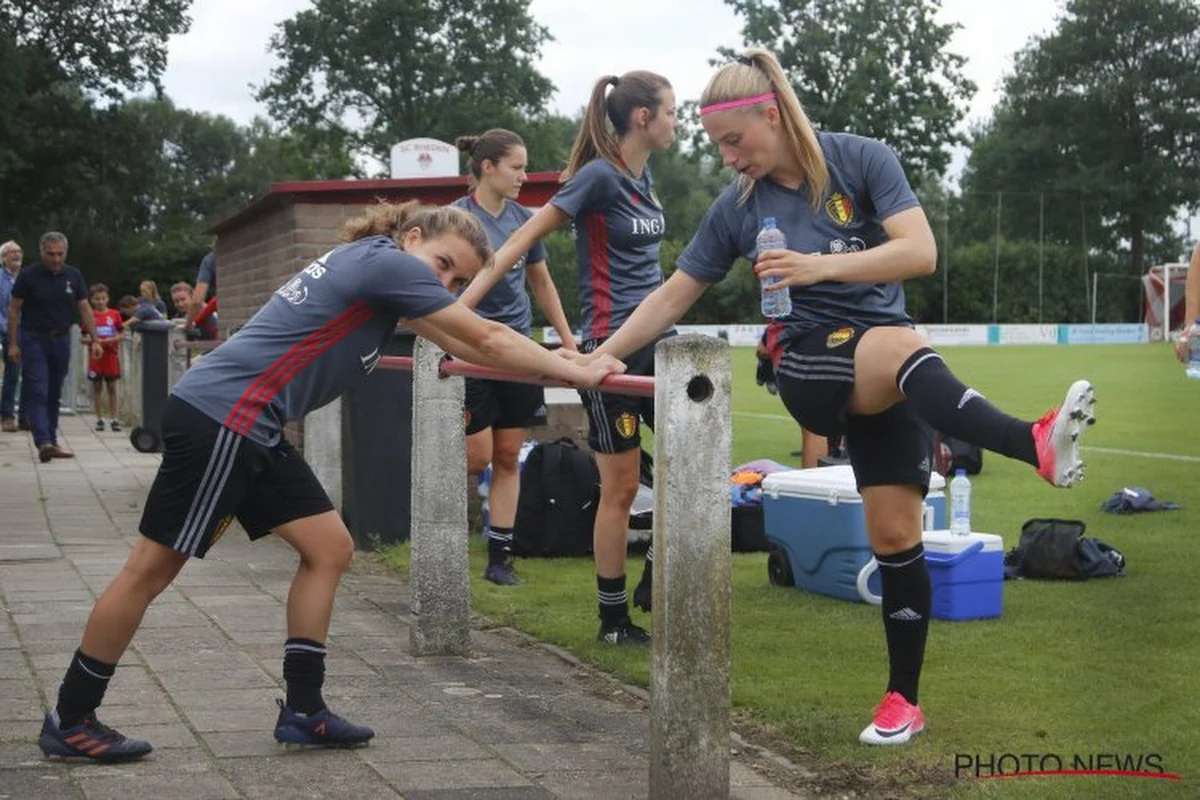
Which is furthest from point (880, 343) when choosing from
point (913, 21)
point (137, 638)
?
point (913, 21)

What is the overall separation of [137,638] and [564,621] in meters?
1.73

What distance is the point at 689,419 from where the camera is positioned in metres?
4.09

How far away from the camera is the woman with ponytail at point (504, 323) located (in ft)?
27.3

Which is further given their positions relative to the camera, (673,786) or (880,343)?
(880,343)

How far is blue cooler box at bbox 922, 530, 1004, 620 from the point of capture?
278 inches

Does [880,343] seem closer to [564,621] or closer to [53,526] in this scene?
[564,621]

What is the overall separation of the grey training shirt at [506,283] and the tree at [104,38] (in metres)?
58.8

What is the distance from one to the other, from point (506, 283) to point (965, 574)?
2707 mm

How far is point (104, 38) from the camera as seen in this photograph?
210ft

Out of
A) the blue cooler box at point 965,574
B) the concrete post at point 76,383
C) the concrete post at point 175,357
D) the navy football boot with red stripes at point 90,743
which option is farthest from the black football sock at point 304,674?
the concrete post at point 76,383

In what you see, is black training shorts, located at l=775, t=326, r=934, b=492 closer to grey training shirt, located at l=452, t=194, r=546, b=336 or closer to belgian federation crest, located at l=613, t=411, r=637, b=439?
belgian federation crest, located at l=613, t=411, r=637, b=439

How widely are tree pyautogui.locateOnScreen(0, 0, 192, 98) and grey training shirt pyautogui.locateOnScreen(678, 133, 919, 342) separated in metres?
62.4

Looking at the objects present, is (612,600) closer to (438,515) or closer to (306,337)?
(438,515)

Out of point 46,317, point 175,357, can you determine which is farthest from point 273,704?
point 46,317
